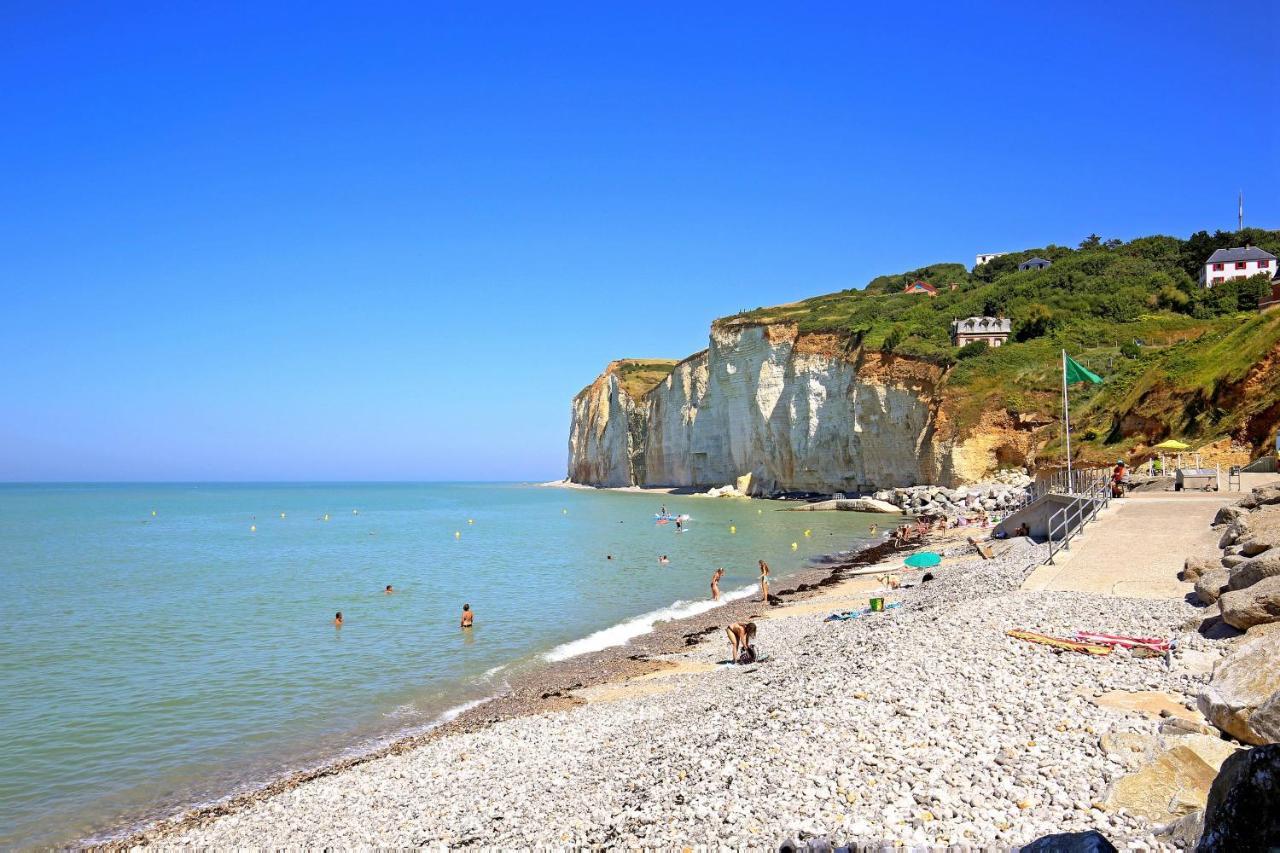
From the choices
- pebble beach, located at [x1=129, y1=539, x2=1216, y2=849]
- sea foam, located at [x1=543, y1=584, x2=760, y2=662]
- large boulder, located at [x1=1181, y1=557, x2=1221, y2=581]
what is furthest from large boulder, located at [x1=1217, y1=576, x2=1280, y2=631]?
sea foam, located at [x1=543, y1=584, x2=760, y2=662]

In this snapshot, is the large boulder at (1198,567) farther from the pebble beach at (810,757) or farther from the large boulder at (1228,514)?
the large boulder at (1228,514)

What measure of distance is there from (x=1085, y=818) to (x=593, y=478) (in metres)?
114

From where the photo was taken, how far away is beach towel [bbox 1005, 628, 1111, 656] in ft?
30.3

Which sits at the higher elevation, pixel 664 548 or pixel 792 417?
pixel 792 417

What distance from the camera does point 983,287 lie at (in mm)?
69000

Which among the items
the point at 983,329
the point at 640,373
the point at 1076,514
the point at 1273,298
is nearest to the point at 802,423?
the point at 983,329

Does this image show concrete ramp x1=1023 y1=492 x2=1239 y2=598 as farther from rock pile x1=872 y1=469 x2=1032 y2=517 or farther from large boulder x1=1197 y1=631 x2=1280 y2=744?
rock pile x1=872 y1=469 x2=1032 y2=517

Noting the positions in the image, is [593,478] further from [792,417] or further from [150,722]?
[150,722]

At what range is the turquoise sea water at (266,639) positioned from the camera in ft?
36.9

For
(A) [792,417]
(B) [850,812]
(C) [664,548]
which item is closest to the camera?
(B) [850,812]

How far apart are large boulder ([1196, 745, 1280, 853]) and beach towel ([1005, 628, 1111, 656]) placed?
722 cm

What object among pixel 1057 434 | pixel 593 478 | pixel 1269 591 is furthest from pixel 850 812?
pixel 593 478

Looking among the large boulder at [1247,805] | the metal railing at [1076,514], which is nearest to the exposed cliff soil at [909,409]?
the metal railing at [1076,514]

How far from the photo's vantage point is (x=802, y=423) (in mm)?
63875
